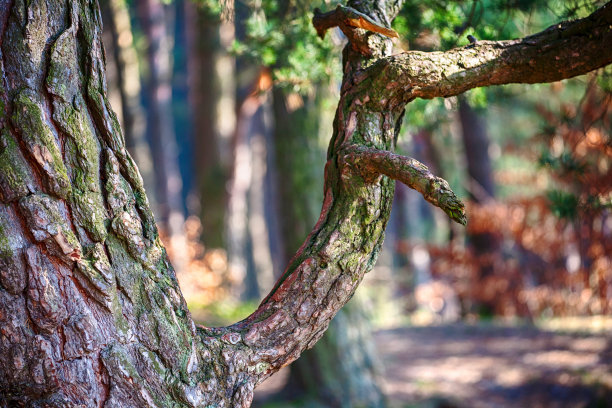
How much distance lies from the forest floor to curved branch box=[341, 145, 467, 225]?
13.4 feet

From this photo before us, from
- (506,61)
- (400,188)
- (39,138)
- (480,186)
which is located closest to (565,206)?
(506,61)

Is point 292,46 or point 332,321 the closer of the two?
point 292,46

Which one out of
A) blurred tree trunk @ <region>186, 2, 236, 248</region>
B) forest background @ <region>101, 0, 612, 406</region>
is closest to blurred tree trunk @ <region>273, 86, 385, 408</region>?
forest background @ <region>101, 0, 612, 406</region>

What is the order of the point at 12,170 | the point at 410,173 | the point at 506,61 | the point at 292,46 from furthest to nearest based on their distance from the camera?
the point at 292,46 < the point at 506,61 < the point at 410,173 < the point at 12,170

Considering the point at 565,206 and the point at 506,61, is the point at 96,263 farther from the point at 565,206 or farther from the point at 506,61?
the point at 565,206

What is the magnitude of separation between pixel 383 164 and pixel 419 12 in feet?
6.79

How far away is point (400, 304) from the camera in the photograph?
17.6 m

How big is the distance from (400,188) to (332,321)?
8.22m

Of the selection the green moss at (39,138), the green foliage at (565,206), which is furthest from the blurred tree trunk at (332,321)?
the green moss at (39,138)

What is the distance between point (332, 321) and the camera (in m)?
5.15

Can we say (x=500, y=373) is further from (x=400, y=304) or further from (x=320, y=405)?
(x=400, y=304)

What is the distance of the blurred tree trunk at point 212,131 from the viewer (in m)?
10.5

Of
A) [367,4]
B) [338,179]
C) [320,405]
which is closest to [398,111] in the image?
[338,179]

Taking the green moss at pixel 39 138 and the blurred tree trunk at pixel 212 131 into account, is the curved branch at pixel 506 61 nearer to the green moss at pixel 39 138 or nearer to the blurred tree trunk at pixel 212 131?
the green moss at pixel 39 138
